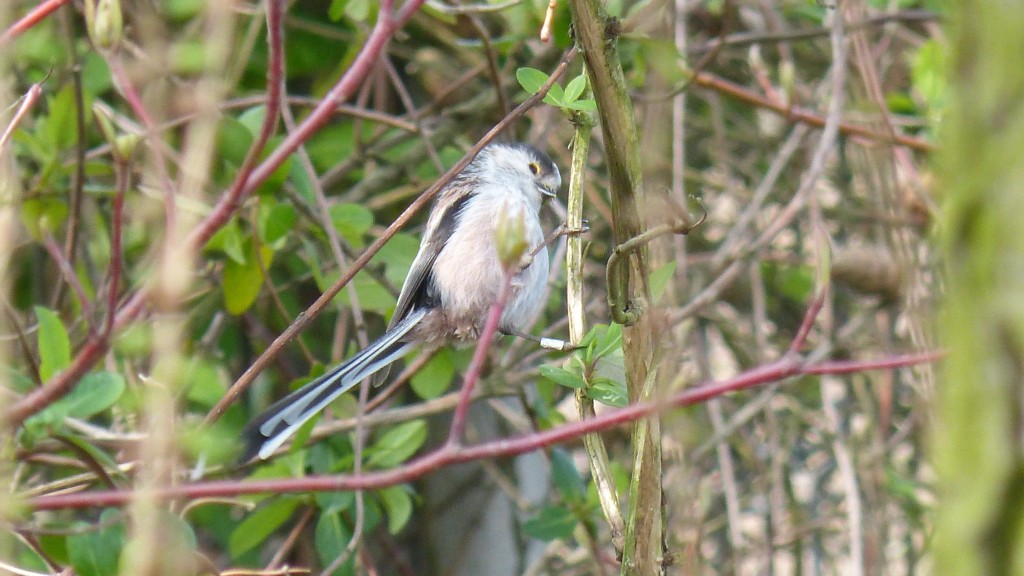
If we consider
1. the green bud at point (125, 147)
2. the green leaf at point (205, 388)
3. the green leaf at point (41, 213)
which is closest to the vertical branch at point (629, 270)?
the green bud at point (125, 147)

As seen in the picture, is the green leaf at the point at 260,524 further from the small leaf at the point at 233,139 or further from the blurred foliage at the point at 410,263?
the small leaf at the point at 233,139

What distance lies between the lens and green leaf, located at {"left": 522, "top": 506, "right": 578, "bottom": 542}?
256 cm

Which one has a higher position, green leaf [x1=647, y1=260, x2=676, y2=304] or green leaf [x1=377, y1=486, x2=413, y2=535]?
green leaf [x1=647, y1=260, x2=676, y2=304]

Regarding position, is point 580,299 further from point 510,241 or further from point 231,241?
point 231,241

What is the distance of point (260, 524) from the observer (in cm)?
251

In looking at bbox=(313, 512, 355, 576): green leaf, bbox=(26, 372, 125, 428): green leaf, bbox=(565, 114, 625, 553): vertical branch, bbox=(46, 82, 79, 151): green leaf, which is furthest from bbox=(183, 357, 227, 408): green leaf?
bbox=(565, 114, 625, 553): vertical branch

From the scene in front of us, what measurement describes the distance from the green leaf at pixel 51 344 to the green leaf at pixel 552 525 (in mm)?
1180

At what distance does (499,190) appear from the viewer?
280 cm

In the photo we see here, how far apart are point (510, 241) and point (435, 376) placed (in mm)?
1673

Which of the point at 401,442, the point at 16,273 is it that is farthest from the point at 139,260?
the point at 401,442

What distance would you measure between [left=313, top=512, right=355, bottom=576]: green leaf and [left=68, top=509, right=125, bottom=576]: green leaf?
555 mm

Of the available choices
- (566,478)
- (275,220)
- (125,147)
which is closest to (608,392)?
(125,147)

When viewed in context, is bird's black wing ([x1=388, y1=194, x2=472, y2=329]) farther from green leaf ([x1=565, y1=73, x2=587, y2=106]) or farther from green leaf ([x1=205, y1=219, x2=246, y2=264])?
green leaf ([x1=565, y1=73, x2=587, y2=106])

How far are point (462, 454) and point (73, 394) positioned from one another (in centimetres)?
123
